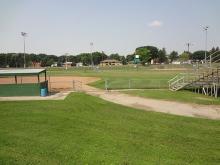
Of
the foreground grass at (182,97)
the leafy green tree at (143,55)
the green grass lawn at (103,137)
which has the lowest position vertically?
the green grass lawn at (103,137)

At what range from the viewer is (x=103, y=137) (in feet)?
43.9

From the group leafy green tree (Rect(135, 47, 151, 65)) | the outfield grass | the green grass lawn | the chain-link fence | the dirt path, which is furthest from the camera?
leafy green tree (Rect(135, 47, 151, 65))

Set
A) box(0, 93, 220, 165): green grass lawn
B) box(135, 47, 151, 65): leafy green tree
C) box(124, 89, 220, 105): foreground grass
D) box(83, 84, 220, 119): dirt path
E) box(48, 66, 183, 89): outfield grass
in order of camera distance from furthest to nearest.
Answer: box(135, 47, 151, 65): leafy green tree, box(48, 66, 183, 89): outfield grass, box(124, 89, 220, 105): foreground grass, box(83, 84, 220, 119): dirt path, box(0, 93, 220, 165): green grass lawn

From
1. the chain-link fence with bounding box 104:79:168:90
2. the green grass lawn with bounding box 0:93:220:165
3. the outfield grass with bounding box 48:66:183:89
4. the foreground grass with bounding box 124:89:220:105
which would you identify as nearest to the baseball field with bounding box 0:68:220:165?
the green grass lawn with bounding box 0:93:220:165

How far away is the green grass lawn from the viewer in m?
10.8

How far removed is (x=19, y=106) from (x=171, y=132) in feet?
37.6

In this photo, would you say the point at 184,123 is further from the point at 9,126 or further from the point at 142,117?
the point at 9,126

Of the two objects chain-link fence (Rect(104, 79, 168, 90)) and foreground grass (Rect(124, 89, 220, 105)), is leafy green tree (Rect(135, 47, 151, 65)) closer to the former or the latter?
chain-link fence (Rect(104, 79, 168, 90))

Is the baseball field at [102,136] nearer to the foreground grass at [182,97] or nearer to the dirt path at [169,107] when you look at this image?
the dirt path at [169,107]

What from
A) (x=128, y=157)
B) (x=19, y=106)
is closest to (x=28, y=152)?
(x=128, y=157)

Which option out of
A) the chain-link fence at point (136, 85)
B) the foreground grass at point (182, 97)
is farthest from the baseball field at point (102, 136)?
the chain-link fence at point (136, 85)

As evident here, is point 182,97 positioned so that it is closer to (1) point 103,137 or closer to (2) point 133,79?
(1) point 103,137

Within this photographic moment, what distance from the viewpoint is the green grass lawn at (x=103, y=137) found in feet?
35.3

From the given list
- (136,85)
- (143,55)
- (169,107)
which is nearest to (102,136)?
(169,107)
